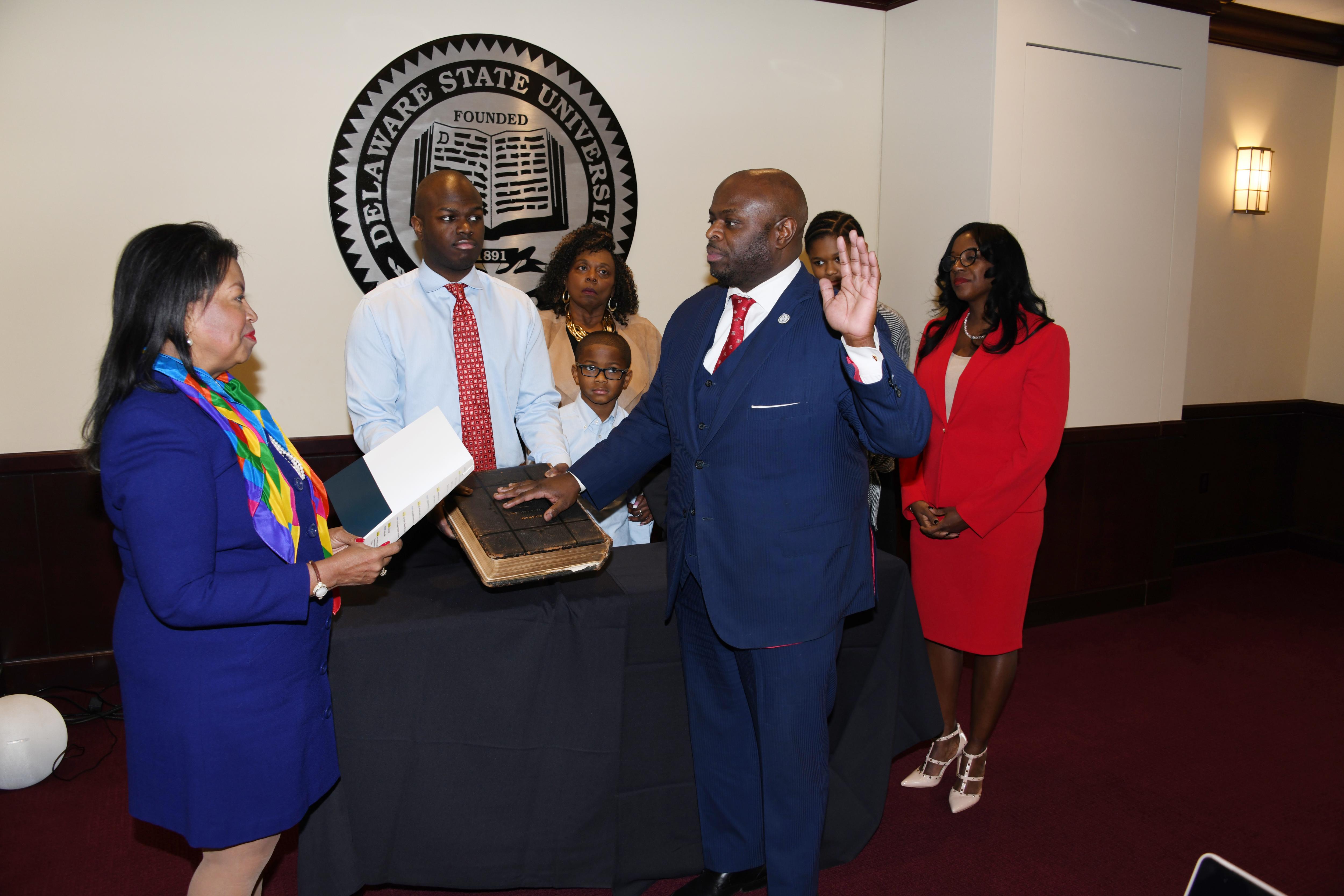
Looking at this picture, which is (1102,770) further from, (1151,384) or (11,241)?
(11,241)

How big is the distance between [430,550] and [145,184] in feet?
7.61

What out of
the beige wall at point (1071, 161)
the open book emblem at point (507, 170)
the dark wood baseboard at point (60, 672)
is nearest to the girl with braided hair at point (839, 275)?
the beige wall at point (1071, 161)

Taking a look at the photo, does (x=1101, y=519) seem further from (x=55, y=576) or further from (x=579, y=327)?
(x=55, y=576)

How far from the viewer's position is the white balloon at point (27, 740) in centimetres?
297

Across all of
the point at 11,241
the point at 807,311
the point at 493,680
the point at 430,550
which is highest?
the point at 11,241

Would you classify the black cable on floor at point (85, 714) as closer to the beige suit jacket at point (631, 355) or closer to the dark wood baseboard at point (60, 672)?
the dark wood baseboard at point (60, 672)

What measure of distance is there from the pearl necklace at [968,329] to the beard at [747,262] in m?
1.20

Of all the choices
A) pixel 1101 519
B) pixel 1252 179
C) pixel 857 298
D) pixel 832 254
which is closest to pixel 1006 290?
pixel 832 254

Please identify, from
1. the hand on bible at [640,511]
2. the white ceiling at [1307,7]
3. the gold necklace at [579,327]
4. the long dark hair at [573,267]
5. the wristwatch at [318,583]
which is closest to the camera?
the wristwatch at [318,583]

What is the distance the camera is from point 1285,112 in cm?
570

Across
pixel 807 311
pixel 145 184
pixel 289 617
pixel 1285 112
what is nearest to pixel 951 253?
pixel 807 311

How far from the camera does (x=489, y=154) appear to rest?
4.15 meters

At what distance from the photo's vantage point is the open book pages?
1.75m

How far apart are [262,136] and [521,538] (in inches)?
107
